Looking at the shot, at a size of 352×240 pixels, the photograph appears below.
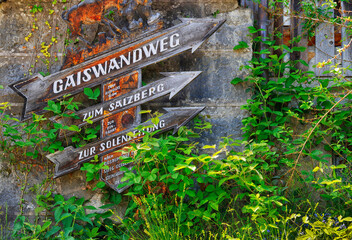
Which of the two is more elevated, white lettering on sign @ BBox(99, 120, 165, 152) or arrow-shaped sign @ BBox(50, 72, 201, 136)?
arrow-shaped sign @ BBox(50, 72, 201, 136)

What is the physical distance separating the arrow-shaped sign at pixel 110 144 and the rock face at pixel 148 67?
17cm

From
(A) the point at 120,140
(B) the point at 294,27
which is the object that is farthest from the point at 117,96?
(B) the point at 294,27

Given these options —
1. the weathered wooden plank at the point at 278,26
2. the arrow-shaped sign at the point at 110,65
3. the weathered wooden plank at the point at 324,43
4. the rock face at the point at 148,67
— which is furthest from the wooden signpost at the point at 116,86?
the weathered wooden plank at the point at 324,43

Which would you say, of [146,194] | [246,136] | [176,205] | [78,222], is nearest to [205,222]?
[176,205]

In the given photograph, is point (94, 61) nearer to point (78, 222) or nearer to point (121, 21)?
point (121, 21)

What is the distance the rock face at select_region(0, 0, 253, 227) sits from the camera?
388 centimetres

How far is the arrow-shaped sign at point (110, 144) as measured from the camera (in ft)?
12.0

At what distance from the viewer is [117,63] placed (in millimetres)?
3824

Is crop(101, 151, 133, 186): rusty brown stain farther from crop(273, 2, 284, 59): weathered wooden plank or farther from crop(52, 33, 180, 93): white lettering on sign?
crop(273, 2, 284, 59): weathered wooden plank

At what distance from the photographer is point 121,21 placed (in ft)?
12.7

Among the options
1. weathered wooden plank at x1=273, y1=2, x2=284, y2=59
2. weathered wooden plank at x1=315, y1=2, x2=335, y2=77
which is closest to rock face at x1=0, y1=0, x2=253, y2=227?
weathered wooden plank at x1=273, y1=2, x2=284, y2=59

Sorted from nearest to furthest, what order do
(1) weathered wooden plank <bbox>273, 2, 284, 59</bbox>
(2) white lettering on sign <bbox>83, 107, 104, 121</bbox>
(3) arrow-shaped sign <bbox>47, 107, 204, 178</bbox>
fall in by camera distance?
(3) arrow-shaped sign <bbox>47, 107, 204, 178</bbox> < (2) white lettering on sign <bbox>83, 107, 104, 121</bbox> < (1) weathered wooden plank <bbox>273, 2, 284, 59</bbox>

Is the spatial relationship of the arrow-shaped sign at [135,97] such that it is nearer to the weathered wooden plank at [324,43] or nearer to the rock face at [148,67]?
the rock face at [148,67]

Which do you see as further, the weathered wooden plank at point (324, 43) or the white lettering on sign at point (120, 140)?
the weathered wooden plank at point (324, 43)
